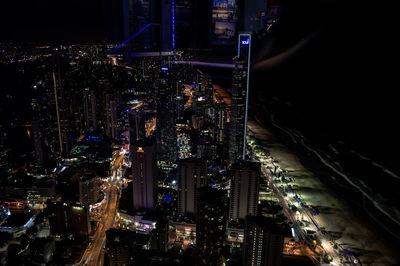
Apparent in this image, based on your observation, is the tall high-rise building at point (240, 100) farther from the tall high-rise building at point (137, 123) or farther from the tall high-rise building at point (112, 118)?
the tall high-rise building at point (112, 118)

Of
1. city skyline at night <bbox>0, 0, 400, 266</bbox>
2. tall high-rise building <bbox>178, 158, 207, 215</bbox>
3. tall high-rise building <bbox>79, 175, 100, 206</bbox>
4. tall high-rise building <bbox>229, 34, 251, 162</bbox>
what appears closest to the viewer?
city skyline at night <bbox>0, 0, 400, 266</bbox>

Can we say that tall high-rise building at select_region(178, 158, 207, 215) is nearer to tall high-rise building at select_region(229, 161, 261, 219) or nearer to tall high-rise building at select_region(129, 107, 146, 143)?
tall high-rise building at select_region(229, 161, 261, 219)

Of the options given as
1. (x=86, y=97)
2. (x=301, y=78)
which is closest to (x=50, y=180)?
(x=86, y=97)

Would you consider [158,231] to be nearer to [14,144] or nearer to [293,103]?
[293,103]

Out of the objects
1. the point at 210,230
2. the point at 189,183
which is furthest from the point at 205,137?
the point at 210,230

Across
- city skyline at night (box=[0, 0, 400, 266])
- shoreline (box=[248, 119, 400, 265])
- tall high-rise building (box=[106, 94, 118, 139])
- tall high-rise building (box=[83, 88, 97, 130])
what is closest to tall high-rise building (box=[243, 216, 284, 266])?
city skyline at night (box=[0, 0, 400, 266])

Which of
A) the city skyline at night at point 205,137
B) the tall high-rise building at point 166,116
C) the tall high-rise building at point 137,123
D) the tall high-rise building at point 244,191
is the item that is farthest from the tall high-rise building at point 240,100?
the tall high-rise building at point 137,123

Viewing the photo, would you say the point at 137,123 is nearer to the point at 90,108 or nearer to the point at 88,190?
the point at 90,108
